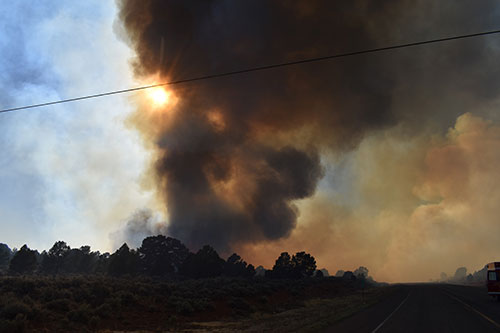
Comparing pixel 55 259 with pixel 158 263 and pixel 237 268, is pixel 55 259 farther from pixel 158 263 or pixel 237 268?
pixel 237 268

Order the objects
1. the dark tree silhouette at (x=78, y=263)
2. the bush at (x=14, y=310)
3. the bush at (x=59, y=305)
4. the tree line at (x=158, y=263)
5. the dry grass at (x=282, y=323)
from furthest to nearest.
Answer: the dark tree silhouette at (x=78, y=263), the tree line at (x=158, y=263), the bush at (x=59, y=305), the dry grass at (x=282, y=323), the bush at (x=14, y=310)

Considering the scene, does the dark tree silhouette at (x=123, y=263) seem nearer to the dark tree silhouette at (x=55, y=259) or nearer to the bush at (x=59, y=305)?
the dark tree silhouette at (x=55, y=259)

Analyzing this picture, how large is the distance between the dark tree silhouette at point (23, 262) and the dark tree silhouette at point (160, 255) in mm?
27429

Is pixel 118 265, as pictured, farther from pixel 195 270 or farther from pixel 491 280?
pixel 491 280

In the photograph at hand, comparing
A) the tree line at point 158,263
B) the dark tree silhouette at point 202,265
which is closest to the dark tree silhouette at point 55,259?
the tree line at point 158,263

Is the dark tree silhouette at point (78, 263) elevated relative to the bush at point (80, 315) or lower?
lower

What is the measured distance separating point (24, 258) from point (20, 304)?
76420mm

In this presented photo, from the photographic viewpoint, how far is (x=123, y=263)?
223 ft

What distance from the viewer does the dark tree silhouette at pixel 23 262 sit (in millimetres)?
76062

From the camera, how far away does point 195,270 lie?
71.1 m

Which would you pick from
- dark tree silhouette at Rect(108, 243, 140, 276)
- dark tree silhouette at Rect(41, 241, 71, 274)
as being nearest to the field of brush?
dark tree silhouette at Rect(108, 243, 140, 276)

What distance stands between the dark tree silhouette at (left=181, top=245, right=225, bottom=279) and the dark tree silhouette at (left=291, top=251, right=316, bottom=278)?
23.7 m

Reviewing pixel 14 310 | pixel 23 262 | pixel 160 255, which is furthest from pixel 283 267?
pixel 14 310

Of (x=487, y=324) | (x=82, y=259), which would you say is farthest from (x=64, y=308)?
(x=82, y=259)
